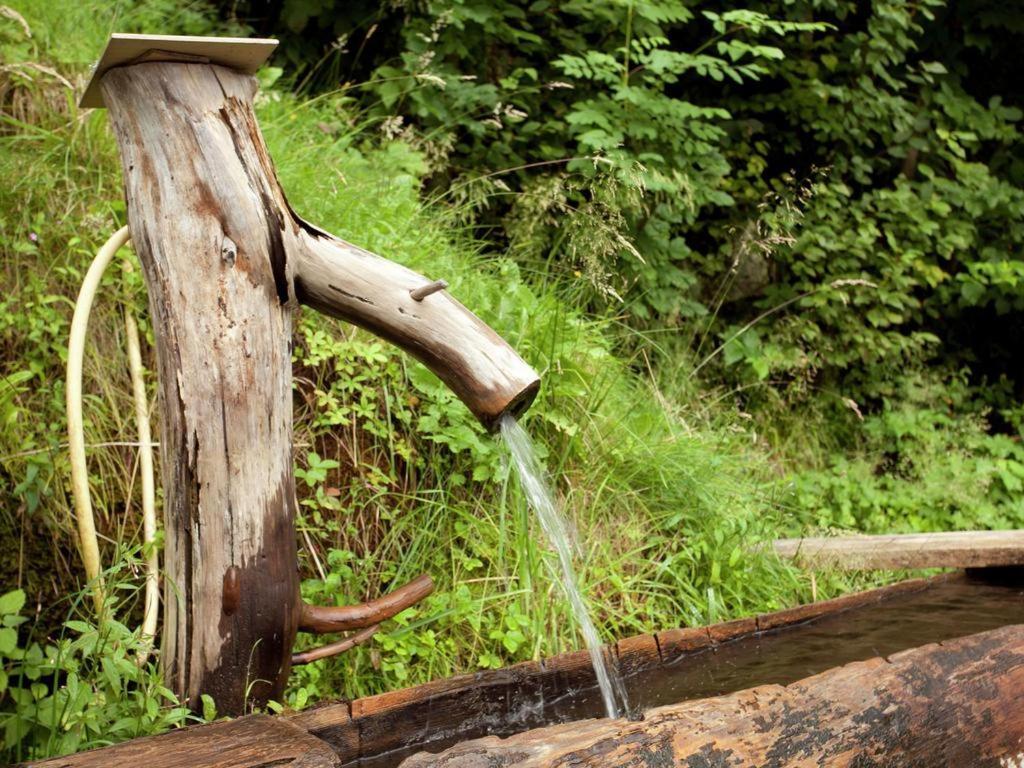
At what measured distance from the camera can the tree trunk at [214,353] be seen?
6.68 ft

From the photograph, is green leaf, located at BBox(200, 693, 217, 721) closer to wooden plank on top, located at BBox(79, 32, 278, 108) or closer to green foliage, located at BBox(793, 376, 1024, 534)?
wooden plank on top, located at BBox(79, 32, 278, 108)

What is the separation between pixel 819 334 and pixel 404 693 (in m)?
3.79

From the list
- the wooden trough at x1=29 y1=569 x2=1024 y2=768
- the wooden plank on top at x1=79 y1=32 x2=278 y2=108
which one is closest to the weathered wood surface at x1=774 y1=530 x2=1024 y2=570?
the wooden trough at x1=29 y1=569 x2=1024 y2=768

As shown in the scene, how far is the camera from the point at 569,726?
5.86 ft

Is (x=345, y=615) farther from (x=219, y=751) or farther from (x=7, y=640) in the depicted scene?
(x=7, y=640)

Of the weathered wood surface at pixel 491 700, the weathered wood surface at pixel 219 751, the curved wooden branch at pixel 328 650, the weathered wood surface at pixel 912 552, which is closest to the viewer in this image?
the weathered wood surface at pixel 219 751

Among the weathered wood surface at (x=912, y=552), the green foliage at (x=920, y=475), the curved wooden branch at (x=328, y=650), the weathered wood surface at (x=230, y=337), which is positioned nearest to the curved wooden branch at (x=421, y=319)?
the weathered wood surface at (x=230, y=337)

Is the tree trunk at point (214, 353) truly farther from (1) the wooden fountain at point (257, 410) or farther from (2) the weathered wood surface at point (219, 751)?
(2) the weathered wood surface at point (219, 751)

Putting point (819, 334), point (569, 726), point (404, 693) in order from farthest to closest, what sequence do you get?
point (819, 334)
point (404, 693)
point (569, 726)

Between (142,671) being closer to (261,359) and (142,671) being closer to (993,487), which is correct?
(261,359)

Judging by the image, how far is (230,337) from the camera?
2.05 m

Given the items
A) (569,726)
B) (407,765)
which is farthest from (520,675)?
(407,765)

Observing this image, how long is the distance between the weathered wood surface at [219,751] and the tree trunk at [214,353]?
36 centimetres

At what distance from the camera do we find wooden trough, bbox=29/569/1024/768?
1705 mm
